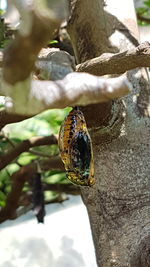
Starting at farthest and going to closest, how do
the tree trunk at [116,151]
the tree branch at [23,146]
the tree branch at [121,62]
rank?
the tree branch at [23,146]
the tree trunk at [116,151]
the tree branch at [121,62]

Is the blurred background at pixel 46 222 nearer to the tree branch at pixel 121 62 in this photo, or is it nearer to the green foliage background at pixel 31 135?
the green foliage background at pixel 31 135

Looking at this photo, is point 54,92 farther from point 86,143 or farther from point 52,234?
point 52,234

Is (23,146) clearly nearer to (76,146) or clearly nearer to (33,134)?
(33,134)

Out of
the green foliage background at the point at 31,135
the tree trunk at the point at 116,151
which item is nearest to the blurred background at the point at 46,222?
the green foliage background at the point at 31,135

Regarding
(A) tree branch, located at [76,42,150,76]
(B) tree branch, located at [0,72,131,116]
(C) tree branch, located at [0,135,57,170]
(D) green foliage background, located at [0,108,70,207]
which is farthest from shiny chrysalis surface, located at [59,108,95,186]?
(D) green foliage background, located at [0,108,70,207]

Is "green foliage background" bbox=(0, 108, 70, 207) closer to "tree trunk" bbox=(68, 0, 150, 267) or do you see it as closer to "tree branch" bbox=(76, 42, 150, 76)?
"tree trunk" bbox=(68, 0, 150, 267)

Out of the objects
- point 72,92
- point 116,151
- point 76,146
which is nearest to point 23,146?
point 116,151
